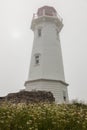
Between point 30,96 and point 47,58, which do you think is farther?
point 47,58

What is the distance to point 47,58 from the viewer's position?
95.3 feet

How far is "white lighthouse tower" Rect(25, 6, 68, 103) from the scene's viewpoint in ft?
88.8

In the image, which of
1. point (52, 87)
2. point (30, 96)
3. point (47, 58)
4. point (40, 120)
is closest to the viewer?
point (40, 120)

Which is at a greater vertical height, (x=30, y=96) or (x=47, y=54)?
(x=47, y=54)

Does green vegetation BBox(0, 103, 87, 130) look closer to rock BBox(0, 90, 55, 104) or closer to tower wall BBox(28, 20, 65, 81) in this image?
rock BBox(0, 90, 55, 104)

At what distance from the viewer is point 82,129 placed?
7344 mm

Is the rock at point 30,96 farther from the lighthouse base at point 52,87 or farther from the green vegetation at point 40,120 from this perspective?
the green vegetation at point 40,120

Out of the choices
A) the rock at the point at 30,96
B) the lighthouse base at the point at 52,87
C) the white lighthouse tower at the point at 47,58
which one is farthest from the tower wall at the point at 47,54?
the rock at the point at 30,96

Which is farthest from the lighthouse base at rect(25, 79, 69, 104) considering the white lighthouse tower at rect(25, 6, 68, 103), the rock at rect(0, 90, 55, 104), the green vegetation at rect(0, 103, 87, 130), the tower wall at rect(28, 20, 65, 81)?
the green vegetation at rect(0, 103, 87, 130)

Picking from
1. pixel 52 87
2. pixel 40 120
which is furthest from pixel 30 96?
pixel 40 120

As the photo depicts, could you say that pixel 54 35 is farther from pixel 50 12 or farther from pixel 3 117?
pixel 3 117

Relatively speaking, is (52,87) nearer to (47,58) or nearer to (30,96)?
(47,58)

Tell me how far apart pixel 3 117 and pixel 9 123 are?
0.55 metres

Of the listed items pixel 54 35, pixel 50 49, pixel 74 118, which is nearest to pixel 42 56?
pixel 50 49
